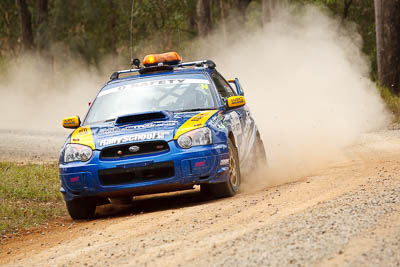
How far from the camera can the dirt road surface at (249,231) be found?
18.8 feet

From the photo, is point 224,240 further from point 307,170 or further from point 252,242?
point 307,170

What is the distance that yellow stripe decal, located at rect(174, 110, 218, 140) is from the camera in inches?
365

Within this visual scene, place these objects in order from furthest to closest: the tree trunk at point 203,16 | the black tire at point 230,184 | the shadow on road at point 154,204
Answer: the tree trunk at point 203,16 → the shadow on road at point 154,204 → the black tire at point 230,184

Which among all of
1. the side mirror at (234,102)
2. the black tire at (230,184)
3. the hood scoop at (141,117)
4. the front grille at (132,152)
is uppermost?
the side mirror at (234,102)

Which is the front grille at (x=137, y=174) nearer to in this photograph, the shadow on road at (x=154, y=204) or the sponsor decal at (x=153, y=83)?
the shadow on road at (x=154, y=204)

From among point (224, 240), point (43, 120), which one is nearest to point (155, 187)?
point (224, 240)

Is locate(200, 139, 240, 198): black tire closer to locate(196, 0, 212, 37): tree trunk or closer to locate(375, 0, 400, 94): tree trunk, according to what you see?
locate(375, 0, 400, 94): tree trunk

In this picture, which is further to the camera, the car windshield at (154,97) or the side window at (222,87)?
the side window at (222,87)

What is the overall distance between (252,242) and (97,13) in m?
51.6

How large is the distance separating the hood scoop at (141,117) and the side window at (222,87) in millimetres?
1208

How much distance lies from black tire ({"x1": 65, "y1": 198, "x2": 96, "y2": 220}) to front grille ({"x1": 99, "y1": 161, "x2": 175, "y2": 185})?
0.61 metres

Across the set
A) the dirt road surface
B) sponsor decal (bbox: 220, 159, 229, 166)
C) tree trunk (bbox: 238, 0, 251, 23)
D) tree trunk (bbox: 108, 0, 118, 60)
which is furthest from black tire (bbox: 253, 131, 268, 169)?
tree trunk (bbox: 108, 0, 118, 60)

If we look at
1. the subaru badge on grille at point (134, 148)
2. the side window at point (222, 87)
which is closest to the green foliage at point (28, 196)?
the subaru badge on grille at point (134, 148)

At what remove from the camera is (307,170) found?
39.4ft
